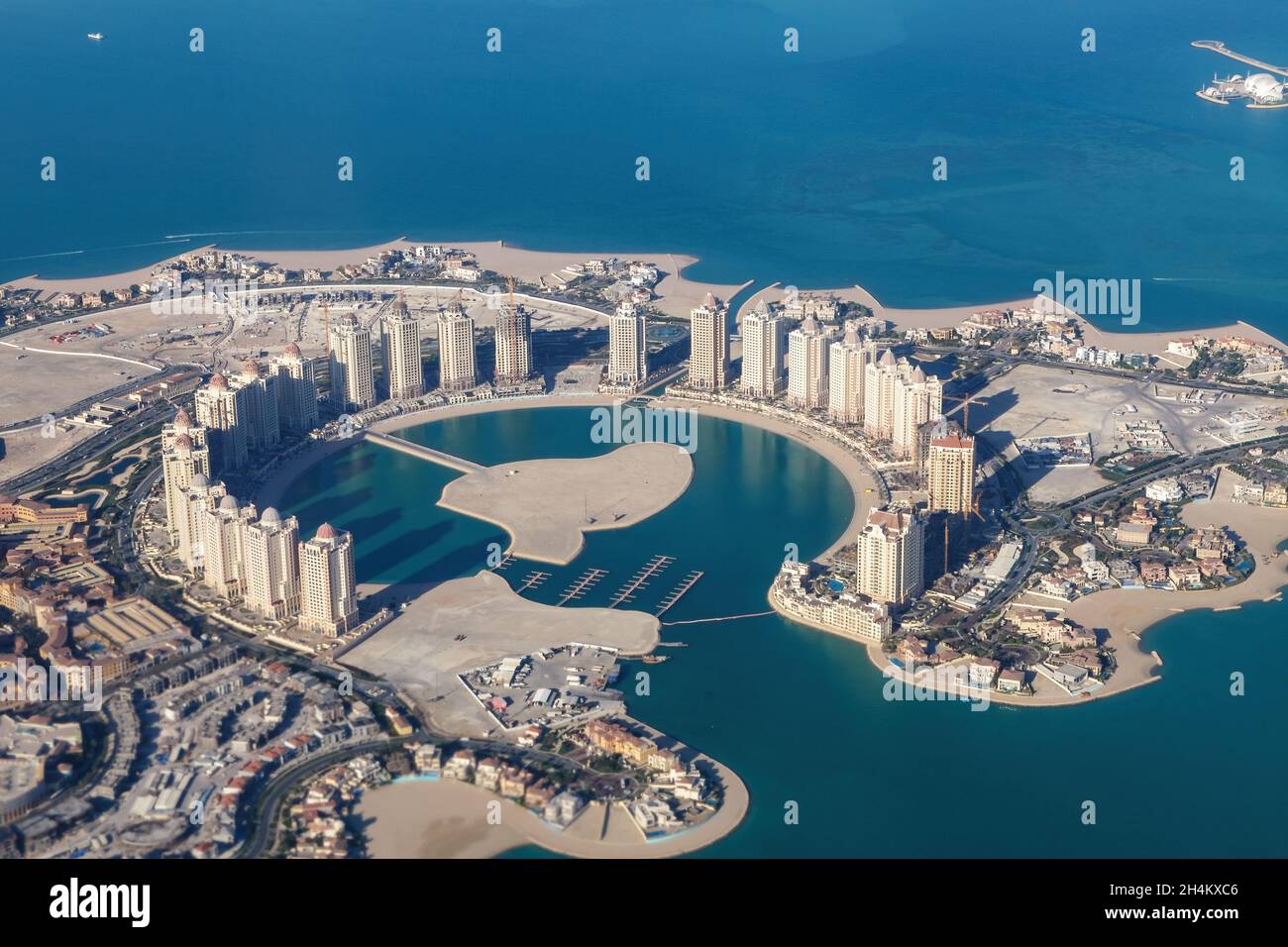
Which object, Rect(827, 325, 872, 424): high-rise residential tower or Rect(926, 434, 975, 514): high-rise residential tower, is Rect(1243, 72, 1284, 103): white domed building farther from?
Rect(926, 434, 975, 514): high-rise residential tower

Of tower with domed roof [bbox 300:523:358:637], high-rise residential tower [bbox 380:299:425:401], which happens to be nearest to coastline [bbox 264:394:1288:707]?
high-rise residential tower [bbox 380:299:425:401]

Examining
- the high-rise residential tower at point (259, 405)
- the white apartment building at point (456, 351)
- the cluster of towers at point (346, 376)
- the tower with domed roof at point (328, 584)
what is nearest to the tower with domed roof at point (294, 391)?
the cluster of towers at point (346, 376)

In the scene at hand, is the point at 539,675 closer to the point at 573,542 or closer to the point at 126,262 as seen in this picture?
the point at 573,542

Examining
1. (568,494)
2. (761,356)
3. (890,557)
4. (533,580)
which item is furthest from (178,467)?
(761,356)

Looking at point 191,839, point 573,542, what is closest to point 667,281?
point 573,542

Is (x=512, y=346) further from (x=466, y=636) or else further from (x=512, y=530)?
(x=466, y=636)

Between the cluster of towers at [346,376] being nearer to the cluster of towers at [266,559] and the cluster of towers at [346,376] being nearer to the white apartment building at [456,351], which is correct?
the white apartment building at [456,351]

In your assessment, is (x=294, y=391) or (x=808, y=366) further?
(x=808, y=366)
